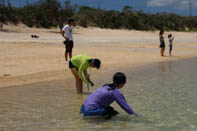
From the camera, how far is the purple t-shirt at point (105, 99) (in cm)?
555

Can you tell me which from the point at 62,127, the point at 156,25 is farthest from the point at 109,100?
the point at 156,25

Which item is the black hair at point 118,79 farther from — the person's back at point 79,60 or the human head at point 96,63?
the person's back at point 79,60

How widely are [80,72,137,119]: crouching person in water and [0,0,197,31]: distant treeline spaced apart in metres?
28.7

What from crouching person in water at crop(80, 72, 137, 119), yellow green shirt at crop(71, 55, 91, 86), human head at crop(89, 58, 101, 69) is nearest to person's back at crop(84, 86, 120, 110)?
crouching person in water at crop(80, 72, 137, 119)

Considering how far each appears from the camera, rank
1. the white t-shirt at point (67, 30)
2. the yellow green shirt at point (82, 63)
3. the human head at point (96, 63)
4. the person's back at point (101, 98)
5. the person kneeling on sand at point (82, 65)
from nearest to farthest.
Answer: the person's back at point (101, 98)
the human head at point (96, 63)
the person kneeling on sand at point (82, 65)
the yellow green shirt at point (82, 63)
the white t-shirt at point (67, 30)

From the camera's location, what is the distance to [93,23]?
4350cm

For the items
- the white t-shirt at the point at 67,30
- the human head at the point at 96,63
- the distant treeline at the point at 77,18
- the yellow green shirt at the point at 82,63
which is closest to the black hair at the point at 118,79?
the human head at the point at 96,63

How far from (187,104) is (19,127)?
3.61 meters

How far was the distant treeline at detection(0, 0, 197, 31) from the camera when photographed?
35281 mm

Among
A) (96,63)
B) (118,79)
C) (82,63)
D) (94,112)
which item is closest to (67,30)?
(82,63)

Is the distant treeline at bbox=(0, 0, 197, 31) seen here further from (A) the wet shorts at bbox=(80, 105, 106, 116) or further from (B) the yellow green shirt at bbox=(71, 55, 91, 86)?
(A) the wet shorts at bbox=(80, 105, 106, 116)

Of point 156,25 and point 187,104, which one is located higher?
point 156,25

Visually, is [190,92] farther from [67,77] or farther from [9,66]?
[9,66]

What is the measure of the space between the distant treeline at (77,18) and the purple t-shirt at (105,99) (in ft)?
94.4
